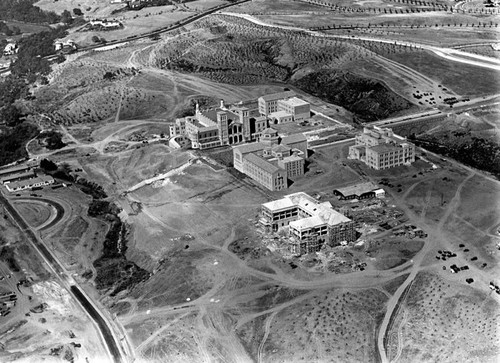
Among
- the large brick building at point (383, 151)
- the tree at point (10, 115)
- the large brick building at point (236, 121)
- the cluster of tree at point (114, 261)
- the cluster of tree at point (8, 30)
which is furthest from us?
the cluster of tree at point (8, 30)

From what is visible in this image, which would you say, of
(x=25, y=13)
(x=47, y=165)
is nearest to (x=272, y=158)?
(x=47, y=165)

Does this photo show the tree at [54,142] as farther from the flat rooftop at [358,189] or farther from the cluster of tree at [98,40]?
the flat rooftop at [358,189]

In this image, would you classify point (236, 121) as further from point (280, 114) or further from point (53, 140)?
point (53, 140)

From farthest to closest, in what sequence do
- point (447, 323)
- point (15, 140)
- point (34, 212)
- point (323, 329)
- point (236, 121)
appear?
1. point (15, 140)
2. point (236, 121)
3. point (34, 212)
4. point (447, 323)
5. point (323, 329)

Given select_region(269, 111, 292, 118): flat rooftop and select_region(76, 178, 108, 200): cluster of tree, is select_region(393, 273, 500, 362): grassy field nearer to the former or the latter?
select_region(76, 178, 108, 200): cluster of tree

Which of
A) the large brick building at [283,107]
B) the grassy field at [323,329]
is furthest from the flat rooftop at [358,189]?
the large brick building at [283,107]

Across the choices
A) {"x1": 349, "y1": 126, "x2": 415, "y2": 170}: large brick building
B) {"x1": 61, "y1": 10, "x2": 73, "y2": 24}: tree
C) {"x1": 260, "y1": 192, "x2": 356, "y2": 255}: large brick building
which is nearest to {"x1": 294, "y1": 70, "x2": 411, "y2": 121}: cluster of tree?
{"x1": 349, "y1": 126, "x2": 415, "y2": 170}: large brick building

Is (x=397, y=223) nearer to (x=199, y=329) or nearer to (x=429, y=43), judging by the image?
(x=199, y=329)
